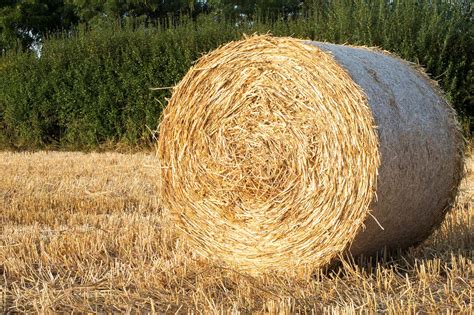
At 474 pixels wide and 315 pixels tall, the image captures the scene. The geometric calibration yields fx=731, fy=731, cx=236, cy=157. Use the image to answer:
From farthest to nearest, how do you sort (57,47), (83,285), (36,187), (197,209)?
(57,47) → (36,187) → (197,209) → (83,285)

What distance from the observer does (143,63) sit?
45.8 feet

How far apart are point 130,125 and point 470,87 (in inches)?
246

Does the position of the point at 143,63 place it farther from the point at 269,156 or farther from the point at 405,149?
the point at 405,149

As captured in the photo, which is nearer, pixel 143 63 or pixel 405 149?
pixel 405 149

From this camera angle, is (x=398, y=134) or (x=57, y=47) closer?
(x=398, y=134)

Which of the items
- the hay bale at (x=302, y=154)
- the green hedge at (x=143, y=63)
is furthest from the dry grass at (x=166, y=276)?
the green hedge at (x=143, y=63)

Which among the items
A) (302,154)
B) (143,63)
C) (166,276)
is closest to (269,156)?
(302,154)

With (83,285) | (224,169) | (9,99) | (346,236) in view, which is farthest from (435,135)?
(9,99)

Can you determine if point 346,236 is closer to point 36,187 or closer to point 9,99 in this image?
point 36,187

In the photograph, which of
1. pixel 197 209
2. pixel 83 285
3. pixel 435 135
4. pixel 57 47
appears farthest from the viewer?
pixel 57 47

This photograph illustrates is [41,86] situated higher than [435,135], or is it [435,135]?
[435,135]

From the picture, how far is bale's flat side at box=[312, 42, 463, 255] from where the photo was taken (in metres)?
4.02

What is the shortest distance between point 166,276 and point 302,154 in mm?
1043

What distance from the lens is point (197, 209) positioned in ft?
15.4
